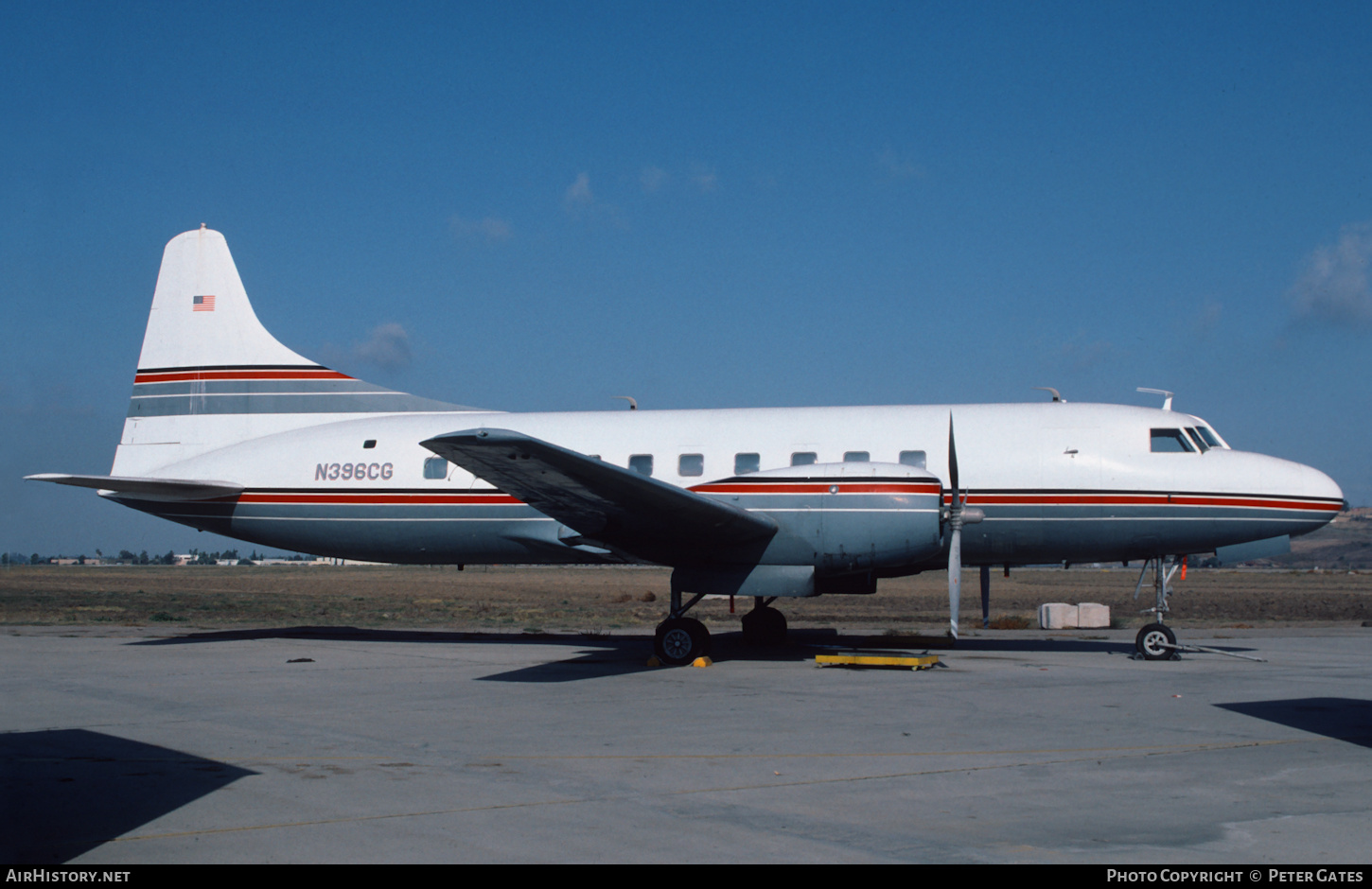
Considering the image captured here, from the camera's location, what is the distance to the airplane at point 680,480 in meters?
14.1

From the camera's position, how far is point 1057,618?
24344 millimetres

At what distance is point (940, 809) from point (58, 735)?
7.74 m

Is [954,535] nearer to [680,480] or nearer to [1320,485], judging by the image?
[680,480]

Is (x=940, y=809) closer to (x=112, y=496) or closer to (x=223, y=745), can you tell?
(x=223, y=745)

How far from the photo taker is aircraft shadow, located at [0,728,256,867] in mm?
5746

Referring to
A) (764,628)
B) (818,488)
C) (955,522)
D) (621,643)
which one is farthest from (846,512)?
(621,643)

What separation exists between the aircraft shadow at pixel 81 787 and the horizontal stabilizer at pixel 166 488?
9193mm

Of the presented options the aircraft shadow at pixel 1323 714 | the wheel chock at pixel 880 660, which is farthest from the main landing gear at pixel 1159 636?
the aircraft shadow at pixel 1323 714

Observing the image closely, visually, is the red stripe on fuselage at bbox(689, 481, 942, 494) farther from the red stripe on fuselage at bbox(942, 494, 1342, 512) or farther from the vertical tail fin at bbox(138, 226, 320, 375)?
the vertical tail fin at bbox(138, 226, 320, 375)

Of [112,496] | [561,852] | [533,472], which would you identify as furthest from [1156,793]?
[112,496]

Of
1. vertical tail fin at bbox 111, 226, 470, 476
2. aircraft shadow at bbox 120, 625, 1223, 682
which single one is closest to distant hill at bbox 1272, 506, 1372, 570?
aircraft shadow at bbox 120, 625, 1223, 682

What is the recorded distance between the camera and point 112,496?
18.5 metres

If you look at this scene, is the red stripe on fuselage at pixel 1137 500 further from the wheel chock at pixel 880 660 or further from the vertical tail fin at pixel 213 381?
the vertical tail fin at pixel 213 381

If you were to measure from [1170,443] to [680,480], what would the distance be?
→ 7.61m
